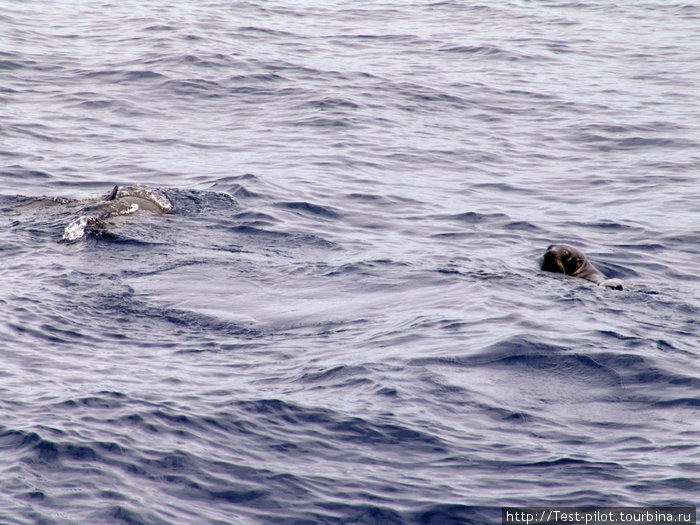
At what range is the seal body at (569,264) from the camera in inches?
404

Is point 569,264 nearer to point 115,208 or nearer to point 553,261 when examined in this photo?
point 553,261

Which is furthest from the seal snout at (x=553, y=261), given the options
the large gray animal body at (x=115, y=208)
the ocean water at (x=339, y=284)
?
the large gray animal body at (x=115, y=208)

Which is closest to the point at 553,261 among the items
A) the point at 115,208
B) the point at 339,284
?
the point at 339,284

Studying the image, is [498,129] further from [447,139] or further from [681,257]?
[681,257]

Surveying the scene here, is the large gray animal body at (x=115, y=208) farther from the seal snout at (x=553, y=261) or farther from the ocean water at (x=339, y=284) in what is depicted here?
the seal snout at (x=553, y=261)

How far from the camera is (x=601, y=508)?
17.5ft

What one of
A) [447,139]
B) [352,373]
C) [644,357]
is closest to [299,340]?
[352,373]

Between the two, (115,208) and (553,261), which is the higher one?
(115,208)

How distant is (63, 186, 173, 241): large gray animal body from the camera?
1067cm

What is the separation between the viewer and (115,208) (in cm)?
1150

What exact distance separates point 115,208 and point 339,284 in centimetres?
336

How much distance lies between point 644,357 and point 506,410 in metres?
1.75

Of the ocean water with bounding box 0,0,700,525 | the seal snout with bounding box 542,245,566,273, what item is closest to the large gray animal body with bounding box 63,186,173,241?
the ocean water with bounding box 0,0,700,525

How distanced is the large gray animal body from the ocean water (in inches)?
6.1
